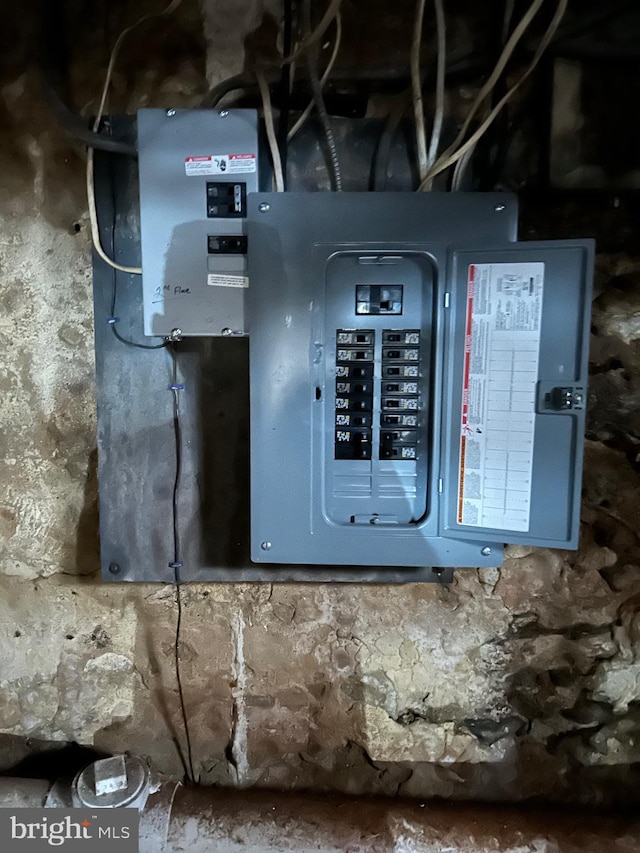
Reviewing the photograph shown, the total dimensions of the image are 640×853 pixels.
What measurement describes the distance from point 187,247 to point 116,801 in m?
0.99

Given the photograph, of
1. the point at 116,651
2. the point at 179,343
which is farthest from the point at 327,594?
the point at 179,343

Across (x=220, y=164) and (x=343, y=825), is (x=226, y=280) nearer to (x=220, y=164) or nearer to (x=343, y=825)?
(x=220, y=164)

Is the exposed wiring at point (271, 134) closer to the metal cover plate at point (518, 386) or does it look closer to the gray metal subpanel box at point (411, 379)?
the gray metal subpanel box at point (411, 379)

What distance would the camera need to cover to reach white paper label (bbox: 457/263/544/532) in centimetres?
78

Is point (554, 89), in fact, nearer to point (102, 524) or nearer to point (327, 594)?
point (327, 594)

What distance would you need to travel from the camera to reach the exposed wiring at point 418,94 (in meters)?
0.83

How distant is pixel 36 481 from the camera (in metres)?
1.05

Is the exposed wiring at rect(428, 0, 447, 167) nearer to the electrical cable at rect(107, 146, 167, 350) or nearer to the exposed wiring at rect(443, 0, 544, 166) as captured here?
the exposed wiring at rect(443, 0, 544, 166)

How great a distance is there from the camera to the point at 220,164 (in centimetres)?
85

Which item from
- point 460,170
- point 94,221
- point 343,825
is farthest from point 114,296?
point 343,825

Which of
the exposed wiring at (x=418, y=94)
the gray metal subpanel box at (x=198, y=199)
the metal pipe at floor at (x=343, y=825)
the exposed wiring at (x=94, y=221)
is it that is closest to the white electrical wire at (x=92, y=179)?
the exposed wiring at (x=94, y=221)

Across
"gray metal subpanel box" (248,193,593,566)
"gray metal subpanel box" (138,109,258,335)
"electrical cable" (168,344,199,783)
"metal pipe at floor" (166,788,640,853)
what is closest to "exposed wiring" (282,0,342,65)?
"gray metal subpanel box" (138,109,258,335)

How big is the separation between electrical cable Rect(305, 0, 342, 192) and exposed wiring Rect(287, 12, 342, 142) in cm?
2

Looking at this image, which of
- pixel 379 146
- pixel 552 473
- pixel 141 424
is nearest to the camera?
pixel 552 473
